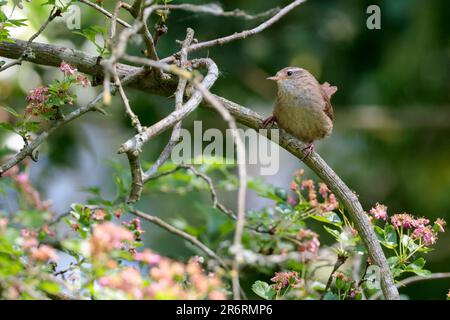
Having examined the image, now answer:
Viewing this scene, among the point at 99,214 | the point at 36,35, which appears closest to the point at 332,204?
the point at 99,214

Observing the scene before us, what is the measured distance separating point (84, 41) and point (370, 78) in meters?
3.21

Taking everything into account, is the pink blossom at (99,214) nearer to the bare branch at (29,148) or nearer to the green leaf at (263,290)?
the bare branch at (29,148)

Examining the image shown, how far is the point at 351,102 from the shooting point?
26.8 feet

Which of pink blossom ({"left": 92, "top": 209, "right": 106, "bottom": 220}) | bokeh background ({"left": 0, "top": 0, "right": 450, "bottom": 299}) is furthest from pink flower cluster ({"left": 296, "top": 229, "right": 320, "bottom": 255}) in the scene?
bokeh background ({"left": 0, "top": 0, "right": 450, "bottom": 299})

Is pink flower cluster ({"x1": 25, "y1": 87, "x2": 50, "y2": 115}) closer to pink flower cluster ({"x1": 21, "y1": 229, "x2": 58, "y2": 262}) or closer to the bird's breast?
pink flower cluster ({"x1": 21, "y1": 229, "x2": 58, "y2": 262})

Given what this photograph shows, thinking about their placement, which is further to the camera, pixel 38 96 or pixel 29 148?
pixel 38 96

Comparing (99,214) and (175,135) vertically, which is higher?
(175,135)

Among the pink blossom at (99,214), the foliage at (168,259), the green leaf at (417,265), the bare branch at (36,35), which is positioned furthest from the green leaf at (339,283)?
the bare branch at (36,35)

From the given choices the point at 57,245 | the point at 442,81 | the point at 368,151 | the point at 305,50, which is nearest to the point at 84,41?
the point at 305,50

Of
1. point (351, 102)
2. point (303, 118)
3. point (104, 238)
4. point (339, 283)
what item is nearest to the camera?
point (104, 238)

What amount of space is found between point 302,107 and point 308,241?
2.65 ft

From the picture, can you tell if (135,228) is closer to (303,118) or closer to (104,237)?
(104,237)
